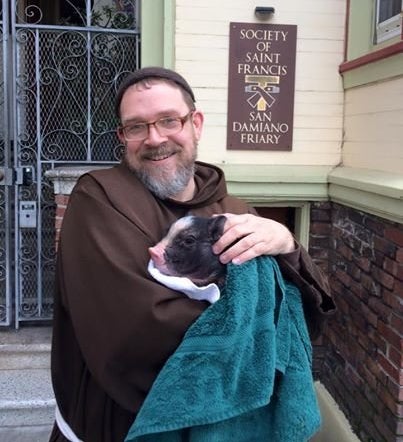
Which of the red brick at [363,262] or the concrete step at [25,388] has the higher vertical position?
the red brick at [363,262]

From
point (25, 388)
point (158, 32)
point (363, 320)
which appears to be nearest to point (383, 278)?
point (363, 320)

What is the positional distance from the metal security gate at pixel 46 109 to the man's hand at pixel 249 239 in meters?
2.45

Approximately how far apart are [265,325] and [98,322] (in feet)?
1.41

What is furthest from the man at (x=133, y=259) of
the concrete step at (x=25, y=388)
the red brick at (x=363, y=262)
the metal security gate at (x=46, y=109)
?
the metal security gate at (x=46, y=109)

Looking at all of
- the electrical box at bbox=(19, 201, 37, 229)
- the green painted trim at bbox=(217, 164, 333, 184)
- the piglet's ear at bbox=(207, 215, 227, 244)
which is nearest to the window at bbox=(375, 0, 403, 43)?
the green painted trim at bbox=(217, 164, 333, 184)

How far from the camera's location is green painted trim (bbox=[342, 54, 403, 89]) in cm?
300

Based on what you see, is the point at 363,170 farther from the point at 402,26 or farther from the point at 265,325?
the point at 265,325

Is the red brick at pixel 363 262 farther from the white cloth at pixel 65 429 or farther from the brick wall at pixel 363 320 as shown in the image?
the white cloth at pixel 65 429

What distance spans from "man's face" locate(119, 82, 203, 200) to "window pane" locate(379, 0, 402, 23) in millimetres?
1985

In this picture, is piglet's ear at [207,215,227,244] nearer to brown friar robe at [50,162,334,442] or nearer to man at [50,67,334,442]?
man at [50,67,334,442]

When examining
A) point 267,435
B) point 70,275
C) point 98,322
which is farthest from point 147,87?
point 267,435

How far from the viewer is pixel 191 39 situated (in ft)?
11.8

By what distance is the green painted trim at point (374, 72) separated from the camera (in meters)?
3.00

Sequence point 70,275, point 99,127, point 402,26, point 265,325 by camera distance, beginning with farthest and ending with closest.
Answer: point 99,127 < point 402,26 < point 70,275 < point 265,325
